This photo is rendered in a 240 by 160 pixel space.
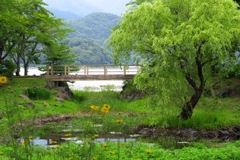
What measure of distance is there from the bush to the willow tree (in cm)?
1004

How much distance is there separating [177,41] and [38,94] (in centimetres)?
1416

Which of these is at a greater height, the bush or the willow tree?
the willow tree

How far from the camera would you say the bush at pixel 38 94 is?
28.4 meters

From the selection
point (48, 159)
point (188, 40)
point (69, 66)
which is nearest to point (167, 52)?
point (188, 40)

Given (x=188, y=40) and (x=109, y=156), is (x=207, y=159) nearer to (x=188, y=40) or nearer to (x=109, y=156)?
(x=109, y=156)

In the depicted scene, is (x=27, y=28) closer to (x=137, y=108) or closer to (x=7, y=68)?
(x=7, y=68)

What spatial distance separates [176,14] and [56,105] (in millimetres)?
11821

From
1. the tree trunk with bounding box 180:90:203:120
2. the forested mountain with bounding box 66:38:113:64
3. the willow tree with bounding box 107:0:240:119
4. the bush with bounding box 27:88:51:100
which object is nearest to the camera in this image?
the willow tree with bounding box 107:0:240:119

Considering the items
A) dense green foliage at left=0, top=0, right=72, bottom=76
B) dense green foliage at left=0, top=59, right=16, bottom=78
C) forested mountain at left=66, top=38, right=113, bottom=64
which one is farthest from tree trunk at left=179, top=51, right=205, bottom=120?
forested mountain at left=66, top=38, right=113, bottom=64

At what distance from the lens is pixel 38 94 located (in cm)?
2873

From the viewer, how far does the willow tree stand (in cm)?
1755

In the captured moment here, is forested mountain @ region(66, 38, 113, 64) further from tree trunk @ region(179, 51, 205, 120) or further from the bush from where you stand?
tree trunk @ region(179, 51, 205, 120)

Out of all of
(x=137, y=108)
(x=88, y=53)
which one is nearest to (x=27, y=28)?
(x=137, y=108)

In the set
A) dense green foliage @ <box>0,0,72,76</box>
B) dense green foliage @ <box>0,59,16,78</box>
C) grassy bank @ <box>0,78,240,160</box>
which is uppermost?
dense green foliage @ <box>0,0,72,76</box>
